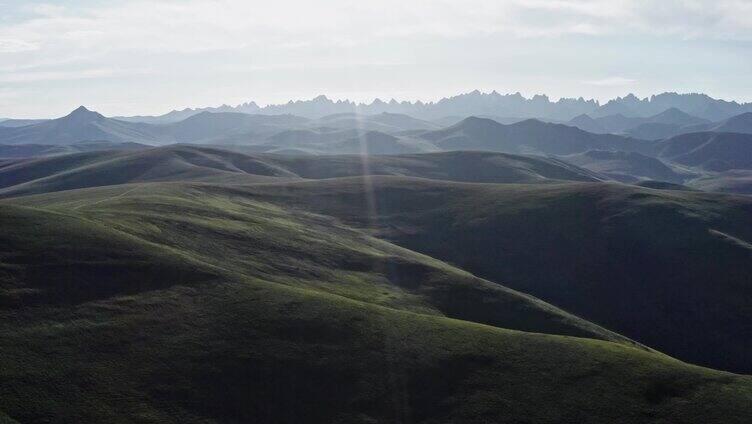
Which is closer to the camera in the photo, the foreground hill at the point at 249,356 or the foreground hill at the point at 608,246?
the foreground hill at the point at 249,356

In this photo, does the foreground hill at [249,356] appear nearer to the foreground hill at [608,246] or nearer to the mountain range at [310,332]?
the mountain range at [310,332]

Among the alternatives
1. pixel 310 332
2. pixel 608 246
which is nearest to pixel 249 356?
pixel 310 332

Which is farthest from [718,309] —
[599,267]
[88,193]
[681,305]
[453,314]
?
[88,193]

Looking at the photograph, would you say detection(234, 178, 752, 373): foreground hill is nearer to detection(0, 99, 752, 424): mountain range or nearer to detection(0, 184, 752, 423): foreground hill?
detection(0, 99, 752, 424): mountain range

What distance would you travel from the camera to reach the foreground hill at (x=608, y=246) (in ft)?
408

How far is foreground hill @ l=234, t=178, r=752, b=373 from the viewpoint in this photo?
4894 inches

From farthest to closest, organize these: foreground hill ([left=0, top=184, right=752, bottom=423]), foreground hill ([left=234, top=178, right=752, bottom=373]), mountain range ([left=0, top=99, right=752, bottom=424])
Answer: foreground hill ([left=234, top=178, right=752, bottom=373]) < mountain range ([left=0, top=99, right=752, bottom=424]) < foreground hill ([left=0, top=184, right=752, bottom=423])

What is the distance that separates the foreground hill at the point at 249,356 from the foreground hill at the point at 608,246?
185ft

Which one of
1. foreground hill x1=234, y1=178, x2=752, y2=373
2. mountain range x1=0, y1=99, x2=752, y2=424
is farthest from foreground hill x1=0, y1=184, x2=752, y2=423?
foreground hill x1=234, y1=178, x2=752, y2=373

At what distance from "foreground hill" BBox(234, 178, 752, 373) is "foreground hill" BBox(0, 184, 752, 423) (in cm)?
5636

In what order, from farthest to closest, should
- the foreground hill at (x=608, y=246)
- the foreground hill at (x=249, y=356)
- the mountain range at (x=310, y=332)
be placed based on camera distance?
the foreground hill at (x=608, y=246)
the mountain range at (x=310, y=332)
the foreground hill at (x=249, y=356)

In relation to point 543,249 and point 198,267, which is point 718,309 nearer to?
point 543,249

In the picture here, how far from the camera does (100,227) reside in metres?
89.1

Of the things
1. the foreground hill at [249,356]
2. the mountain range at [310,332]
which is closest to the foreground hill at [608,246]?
the mountain range at [310,332]
